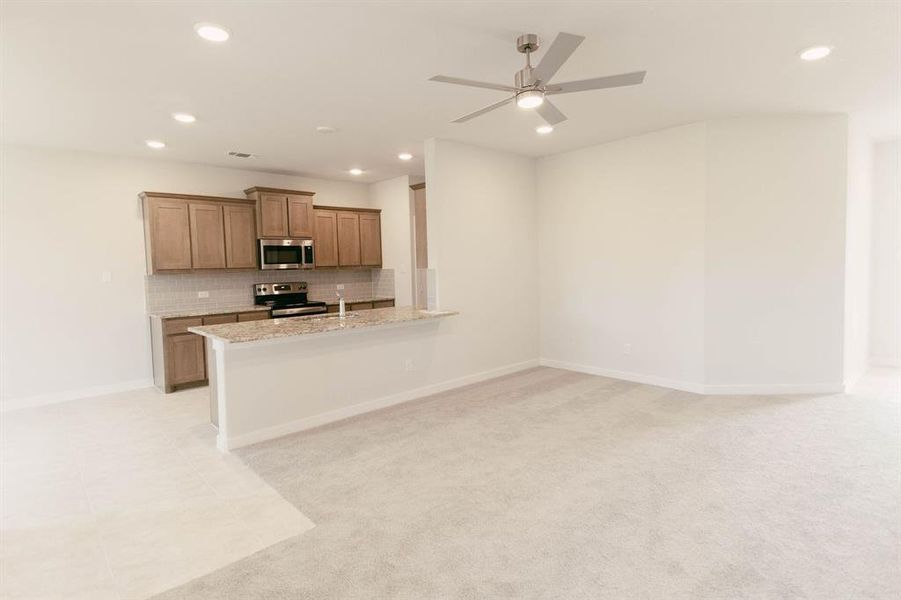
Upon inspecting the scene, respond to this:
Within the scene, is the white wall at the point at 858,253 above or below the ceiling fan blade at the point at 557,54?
below

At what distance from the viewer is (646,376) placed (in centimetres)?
547

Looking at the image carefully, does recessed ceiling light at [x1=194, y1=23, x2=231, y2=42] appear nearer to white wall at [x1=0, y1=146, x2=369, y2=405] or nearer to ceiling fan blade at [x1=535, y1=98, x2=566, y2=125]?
ceiling fan blade at [x1=535, y1=98, x2=566, y2=125]

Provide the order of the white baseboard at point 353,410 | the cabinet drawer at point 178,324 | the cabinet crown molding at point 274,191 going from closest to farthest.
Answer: the white baseboard at point 353,410 → the cabinet drawer at point 178,324 → the cabinet crown molding at point 274,191

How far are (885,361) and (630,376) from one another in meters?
3.50

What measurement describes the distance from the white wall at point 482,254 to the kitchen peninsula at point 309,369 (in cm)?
42

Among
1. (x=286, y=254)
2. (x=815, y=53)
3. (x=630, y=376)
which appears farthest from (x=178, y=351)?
(x=815, y=53)

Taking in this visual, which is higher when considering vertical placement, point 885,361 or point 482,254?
point 482,254

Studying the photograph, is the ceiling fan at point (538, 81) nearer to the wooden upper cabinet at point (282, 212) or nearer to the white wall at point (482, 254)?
the white wall at point (482, 254)

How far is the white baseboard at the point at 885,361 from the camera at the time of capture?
6.06m

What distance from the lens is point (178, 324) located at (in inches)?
215

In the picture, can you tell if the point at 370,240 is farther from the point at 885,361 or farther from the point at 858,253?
the point at 885,361

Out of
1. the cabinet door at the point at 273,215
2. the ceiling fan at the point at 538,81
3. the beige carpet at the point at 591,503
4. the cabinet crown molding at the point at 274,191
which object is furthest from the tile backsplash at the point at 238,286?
the ceiling fan at the point at 538,81

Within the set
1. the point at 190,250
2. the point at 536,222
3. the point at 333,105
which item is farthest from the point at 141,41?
the point at 536,222

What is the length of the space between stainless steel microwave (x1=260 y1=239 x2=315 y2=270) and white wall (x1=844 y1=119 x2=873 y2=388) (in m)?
6.17
